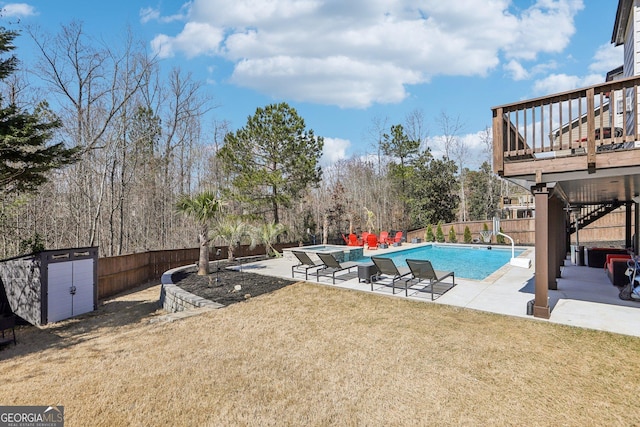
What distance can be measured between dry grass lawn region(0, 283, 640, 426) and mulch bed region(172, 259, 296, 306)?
158 centimetres

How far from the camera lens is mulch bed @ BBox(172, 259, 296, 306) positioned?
764 centimetres

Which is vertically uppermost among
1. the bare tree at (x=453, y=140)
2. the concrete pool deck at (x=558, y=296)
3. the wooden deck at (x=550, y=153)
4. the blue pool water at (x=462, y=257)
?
the bare tree at (x=453, y=140)

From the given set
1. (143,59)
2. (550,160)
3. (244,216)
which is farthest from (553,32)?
(143,59)

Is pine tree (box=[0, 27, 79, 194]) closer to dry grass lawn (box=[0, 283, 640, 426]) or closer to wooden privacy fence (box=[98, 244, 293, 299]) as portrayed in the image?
dry grass lawn (box=[0, 283, 640, 426])

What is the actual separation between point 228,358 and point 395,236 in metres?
17.8

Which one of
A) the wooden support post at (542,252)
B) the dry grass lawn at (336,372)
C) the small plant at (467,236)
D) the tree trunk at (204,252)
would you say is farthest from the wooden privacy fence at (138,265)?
the small plant at (467,236)

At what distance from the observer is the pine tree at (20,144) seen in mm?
5609

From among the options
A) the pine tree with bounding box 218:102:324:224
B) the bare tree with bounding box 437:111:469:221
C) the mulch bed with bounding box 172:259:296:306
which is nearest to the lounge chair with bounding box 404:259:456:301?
the mulch bed with bounding box 172:259:296:306

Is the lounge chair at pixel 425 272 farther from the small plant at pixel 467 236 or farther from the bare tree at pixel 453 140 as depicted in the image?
the bare tree at pixel 453 140

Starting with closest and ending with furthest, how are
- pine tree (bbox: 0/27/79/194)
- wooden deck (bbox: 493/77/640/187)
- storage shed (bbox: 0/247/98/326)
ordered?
wooden deck (bbox: 493/77/640/187), pine tree (bbox: 0/27/79/194), storage shed (bbox: 0/247/98/326)

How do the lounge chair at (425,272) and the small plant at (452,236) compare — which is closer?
the lounge chair at (425,272)

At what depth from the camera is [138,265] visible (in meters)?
11.9

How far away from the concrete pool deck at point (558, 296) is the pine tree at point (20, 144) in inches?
250

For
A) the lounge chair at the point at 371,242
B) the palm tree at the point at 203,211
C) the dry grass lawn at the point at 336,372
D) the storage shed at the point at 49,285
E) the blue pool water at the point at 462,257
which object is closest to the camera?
the dry grass lawn at the point at 336,372
